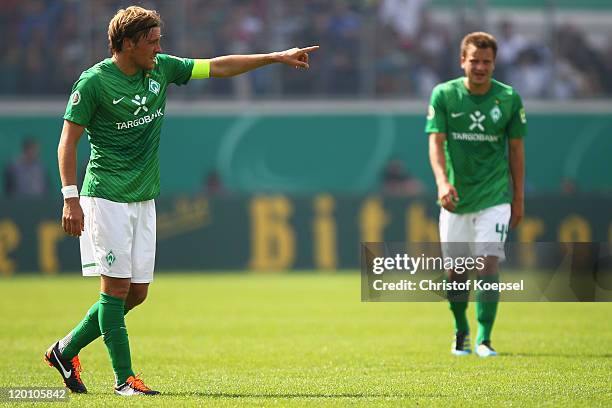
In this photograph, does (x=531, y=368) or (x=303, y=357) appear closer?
(x=531, y=368)

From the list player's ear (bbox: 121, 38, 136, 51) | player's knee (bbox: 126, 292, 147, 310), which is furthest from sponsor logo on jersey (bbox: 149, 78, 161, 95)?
player's knee (bbox: 126, 292, 147, 310)

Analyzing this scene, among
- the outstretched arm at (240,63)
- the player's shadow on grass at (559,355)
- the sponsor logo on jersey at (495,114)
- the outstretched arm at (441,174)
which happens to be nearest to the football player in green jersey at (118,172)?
the outstretched arm at (240,63)

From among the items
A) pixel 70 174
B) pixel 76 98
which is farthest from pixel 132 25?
pixel 70 174

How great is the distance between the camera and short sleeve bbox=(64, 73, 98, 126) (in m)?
7.18

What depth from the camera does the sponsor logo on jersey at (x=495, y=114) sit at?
9.66m

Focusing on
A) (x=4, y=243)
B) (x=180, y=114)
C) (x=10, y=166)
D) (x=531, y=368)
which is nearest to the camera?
(x=531, y=368)

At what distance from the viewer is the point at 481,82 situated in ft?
31.4

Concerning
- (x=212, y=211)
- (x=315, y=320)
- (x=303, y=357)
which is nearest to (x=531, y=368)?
(x=303, y=357)

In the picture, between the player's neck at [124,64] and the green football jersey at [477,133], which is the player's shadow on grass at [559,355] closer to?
the green football jersey at [477,133]

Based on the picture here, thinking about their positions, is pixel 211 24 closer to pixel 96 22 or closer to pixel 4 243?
pixel 96 22

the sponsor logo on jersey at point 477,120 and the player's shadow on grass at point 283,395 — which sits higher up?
the sponsor logo on jersey at point 477,120

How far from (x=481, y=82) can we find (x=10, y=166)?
47.3 feet

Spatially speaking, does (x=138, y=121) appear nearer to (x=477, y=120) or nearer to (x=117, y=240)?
(x=117, y=240)

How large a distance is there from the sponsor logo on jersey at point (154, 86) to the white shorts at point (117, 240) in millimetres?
727
